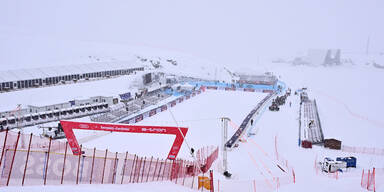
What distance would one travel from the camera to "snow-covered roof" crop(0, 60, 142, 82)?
2509 centimetres

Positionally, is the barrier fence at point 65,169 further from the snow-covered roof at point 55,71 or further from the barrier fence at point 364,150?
the snow-covered roof at point 55,71

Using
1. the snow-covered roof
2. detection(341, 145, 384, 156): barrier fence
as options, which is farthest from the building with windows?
detection(341, 145, 384, 156): barrier fence

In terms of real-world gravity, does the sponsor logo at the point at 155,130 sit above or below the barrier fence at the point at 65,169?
above

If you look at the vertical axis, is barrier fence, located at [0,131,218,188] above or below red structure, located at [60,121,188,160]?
below

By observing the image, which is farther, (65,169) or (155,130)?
(155,130)

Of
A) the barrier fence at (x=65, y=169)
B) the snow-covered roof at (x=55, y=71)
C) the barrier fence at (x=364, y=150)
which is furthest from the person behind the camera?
Result: the snow-covered roof at (x=55, y=71)

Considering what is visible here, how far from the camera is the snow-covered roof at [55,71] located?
82.3 ft

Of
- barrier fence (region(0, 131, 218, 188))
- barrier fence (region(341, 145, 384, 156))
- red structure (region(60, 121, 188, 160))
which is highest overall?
red structure (region(60, 121, 188, 160))

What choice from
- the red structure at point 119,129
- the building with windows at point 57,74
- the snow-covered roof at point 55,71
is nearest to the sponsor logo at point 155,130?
the red structure at point 119,129

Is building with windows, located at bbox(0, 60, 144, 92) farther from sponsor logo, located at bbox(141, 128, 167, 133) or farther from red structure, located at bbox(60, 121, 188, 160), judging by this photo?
sponsor logo, located at bbox(141, 128, 167, 133)

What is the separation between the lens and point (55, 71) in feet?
98.5

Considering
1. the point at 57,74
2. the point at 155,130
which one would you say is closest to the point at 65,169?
the point at 155,130

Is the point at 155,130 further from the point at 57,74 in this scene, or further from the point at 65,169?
the point at 57,74

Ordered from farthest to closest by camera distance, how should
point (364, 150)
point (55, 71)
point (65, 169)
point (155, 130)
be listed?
point (55, 71) → point (364, 150) → point (155, 130) → point (65, 169)
